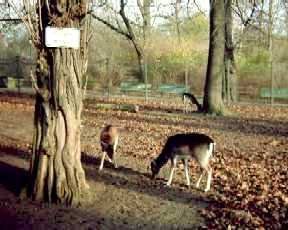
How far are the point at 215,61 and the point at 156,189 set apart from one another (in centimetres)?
1428

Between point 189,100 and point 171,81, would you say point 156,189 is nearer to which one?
point 189,100

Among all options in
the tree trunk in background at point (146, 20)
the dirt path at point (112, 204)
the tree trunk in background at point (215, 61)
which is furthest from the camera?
the tree trunk in background at point (146, 20)

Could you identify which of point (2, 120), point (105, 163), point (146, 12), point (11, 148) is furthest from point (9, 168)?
point (146, 12)

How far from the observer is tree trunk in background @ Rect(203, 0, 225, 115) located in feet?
73.4

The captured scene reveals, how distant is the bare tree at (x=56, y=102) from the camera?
26.8ft

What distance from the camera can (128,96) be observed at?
1336 inches

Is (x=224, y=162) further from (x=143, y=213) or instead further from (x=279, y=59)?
(x=279, y=59)

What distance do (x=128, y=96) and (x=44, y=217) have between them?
87.3 feet

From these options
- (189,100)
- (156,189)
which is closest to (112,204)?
(156,189)

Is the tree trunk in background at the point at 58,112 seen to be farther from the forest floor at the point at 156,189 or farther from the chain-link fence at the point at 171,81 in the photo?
the chain-link fence at the point at 171,81

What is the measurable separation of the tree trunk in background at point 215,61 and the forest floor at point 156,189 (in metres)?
5.19

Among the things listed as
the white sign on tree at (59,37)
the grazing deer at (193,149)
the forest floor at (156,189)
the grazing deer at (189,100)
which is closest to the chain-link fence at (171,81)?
the grazing deer at (189,100)

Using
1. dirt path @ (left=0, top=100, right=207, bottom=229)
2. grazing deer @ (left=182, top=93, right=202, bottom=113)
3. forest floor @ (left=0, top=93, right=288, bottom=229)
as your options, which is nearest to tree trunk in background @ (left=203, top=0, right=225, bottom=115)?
grazing deer @ (left=182, top=93, right=202, bottom=113)

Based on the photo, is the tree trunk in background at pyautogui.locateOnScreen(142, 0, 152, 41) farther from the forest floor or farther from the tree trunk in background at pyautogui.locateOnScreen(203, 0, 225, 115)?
the forest floor
